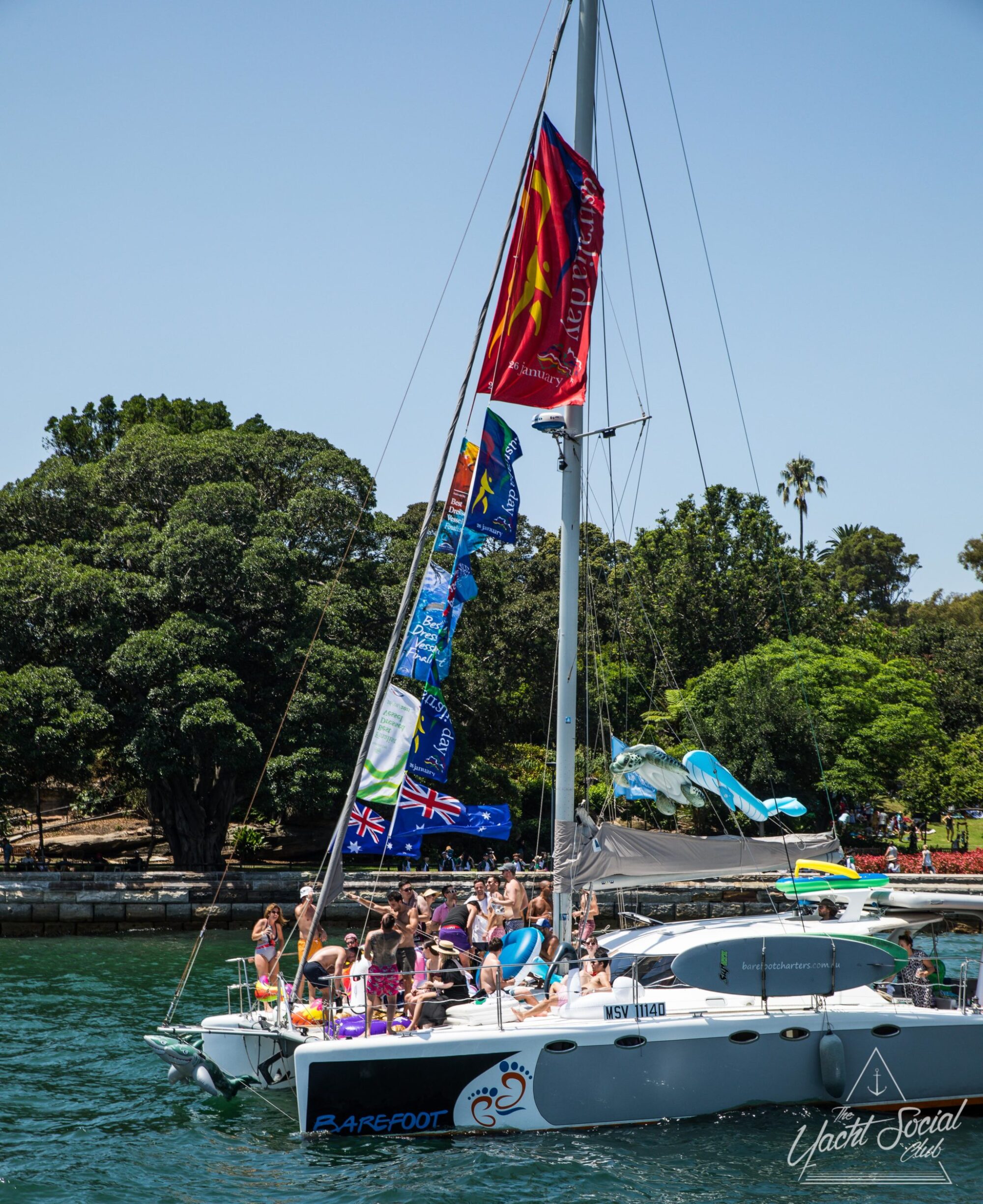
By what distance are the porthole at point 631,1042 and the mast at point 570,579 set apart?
201 cm

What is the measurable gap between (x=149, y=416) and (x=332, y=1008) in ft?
162

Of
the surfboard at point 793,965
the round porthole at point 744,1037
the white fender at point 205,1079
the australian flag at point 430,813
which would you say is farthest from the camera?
the australian flag at point 430,813

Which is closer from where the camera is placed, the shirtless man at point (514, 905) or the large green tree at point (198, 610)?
the shirtless man at point (514, 905)

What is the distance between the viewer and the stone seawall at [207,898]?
109ft

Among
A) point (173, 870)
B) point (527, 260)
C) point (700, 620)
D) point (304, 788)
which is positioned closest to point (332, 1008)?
point (527, 260)

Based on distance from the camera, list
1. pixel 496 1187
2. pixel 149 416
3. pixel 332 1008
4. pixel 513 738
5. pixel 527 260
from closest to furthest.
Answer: pixel 496 1187, pixel 332 1008, pixel 527 260, pixel 513 738, pixel 149 416

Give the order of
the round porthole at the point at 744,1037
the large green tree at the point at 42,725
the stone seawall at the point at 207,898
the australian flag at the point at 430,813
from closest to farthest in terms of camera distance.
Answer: the round porthole at the point at 744,1037 < the australian flag at the point at 430,813 < the stone seawall at the point at 207,898 < the large green tree at the point at 42,725

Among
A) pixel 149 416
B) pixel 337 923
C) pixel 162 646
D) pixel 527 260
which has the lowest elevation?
pixel 337 923

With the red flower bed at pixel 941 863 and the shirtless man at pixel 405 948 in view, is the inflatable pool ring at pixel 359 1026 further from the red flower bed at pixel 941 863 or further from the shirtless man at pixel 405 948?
the red flower bed at pixel 941 863

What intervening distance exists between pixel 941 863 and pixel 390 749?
29365 millimetres

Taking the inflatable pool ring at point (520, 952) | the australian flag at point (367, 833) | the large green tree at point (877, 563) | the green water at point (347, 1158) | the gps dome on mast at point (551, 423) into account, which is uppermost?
the large green tree at point (877, 563)

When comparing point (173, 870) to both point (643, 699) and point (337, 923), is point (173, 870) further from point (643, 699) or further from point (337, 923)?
point (643, 699)

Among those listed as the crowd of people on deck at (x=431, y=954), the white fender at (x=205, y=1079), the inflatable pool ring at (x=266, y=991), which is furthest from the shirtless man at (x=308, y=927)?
the white fender at (x=205, y=1079)

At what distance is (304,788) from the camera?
36.7 meters
